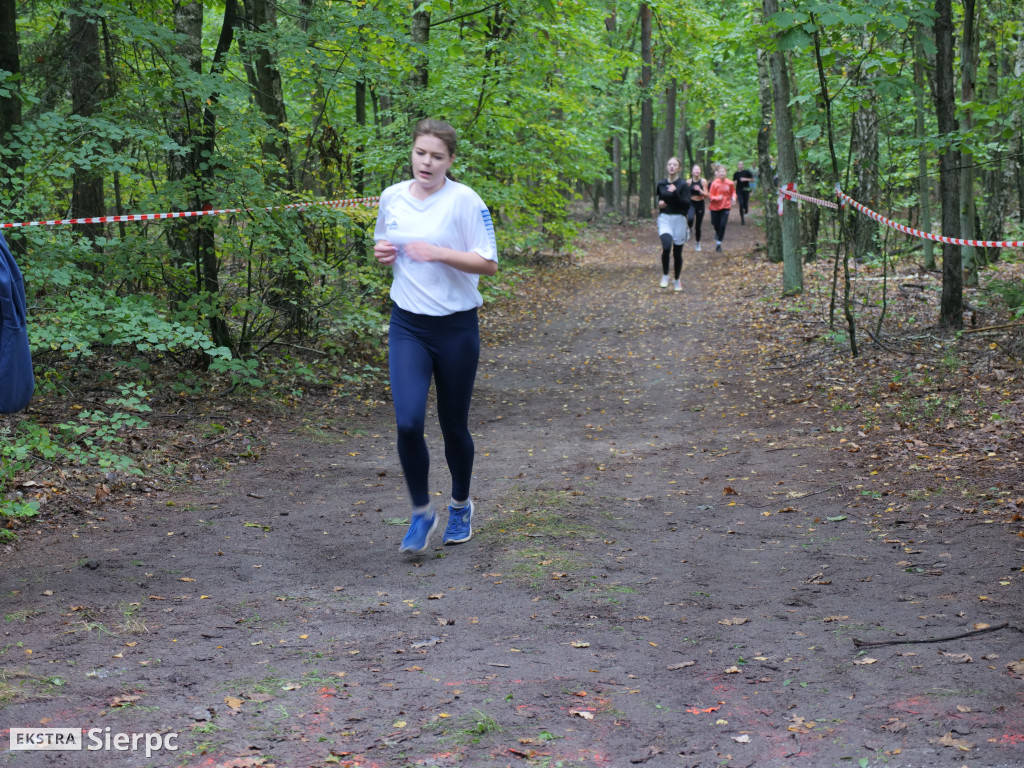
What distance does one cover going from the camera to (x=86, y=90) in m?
9.11

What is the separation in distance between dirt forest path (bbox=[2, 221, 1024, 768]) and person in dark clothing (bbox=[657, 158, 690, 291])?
27.5 feet

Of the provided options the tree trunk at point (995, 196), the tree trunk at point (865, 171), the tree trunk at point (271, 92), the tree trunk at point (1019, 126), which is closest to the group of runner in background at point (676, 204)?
the tree trunk at point (865, 171)

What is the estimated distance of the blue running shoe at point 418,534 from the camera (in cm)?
502

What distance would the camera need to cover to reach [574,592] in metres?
4.41

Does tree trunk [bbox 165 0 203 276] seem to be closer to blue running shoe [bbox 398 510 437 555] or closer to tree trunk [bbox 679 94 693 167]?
blue running shoe [bbox 398 510 437 555]

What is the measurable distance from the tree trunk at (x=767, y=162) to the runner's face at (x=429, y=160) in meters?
13.5

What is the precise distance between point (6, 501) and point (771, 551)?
14.8 ft

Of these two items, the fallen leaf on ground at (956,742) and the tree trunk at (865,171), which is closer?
the fallen leaf on ground at (956,742)

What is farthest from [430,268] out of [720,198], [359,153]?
[720,198]

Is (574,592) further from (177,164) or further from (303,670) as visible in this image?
(177,164)

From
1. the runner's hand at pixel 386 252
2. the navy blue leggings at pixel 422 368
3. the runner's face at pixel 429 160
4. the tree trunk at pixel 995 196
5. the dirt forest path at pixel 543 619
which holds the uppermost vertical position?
the tree trunk at pixel 995 196

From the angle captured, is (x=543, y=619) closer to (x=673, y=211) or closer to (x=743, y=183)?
(x=673, y=211)

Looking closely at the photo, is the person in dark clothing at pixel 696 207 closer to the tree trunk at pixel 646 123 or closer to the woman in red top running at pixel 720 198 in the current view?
the woman in red top running at pixel 720 198

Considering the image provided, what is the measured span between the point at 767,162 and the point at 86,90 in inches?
534
